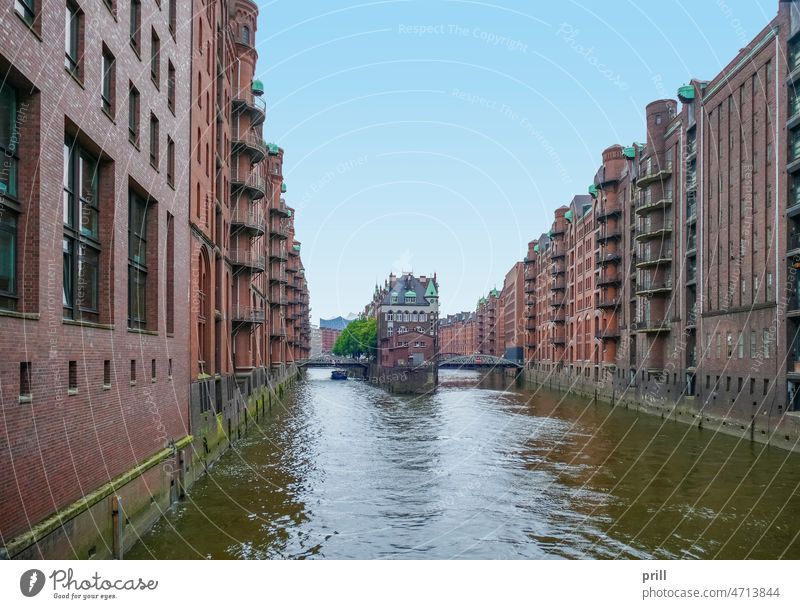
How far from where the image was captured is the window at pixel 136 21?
21641mm

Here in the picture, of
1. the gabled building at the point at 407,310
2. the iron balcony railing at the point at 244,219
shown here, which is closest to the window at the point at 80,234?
the iron balcony railing at the point at 244,219

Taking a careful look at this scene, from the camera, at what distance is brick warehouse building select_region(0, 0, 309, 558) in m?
13.1

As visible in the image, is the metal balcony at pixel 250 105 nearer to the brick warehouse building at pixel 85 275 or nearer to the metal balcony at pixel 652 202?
the brick warehouse building at pixel 85 275

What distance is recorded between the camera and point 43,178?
14.0 m

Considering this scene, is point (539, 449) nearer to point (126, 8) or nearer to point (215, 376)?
point (215, 376)

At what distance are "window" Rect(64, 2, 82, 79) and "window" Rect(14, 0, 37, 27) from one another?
1.83 m

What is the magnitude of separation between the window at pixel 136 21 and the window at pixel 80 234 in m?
5.43

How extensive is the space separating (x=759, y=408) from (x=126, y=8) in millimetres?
36853

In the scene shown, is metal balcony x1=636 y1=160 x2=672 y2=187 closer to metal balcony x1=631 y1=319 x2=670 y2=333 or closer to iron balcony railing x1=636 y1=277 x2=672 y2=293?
iron balcony railing x1=636 y1=277 x2=672 y2=293

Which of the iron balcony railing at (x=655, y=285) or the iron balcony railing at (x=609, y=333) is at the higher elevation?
the iron balcony railing at (x=655, y=285)

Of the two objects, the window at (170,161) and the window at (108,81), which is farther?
the window at (170,161)

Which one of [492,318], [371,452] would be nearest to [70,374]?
[371,452]

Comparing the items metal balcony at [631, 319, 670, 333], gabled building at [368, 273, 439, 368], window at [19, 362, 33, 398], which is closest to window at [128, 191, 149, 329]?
window at [19, 362, 33, 398]
